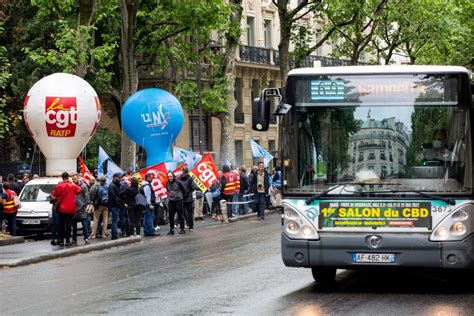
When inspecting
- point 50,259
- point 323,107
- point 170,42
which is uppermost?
point 170,42

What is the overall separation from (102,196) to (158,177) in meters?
4.06

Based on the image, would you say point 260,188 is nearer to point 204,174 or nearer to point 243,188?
point 243,188

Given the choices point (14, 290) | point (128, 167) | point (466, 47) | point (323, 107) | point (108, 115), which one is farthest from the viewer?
point (466, 47)

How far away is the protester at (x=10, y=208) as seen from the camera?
93.7 ft

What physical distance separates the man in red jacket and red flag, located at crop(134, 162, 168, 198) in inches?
241

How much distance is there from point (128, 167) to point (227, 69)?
7537 millimetres

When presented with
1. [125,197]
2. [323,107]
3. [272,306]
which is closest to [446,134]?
[323,107]

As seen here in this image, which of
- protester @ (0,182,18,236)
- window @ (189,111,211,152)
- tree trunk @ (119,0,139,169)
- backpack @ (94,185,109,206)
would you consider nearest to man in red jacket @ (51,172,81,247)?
backpack @ (94,185,109,206)

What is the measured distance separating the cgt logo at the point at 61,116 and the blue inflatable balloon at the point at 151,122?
3.67 meters

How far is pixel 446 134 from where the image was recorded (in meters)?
14.0

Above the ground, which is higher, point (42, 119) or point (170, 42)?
point (170, 42)

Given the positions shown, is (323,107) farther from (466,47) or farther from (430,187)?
(466,47)

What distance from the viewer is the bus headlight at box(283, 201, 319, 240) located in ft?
46.3

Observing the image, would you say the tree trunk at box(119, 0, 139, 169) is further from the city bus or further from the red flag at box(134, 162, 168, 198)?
the city bus
